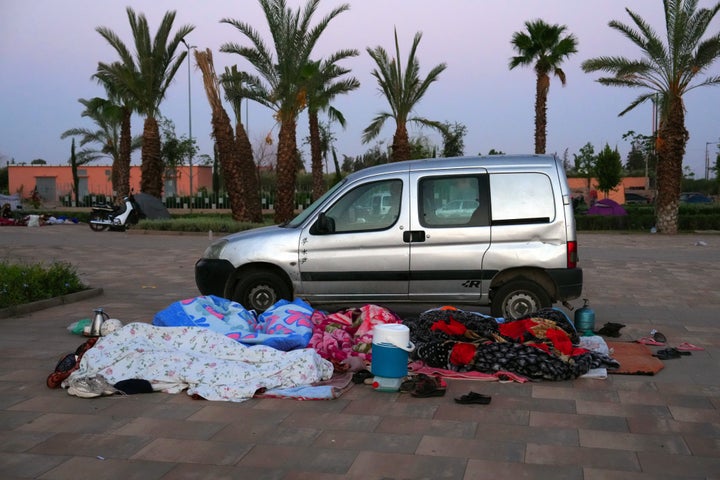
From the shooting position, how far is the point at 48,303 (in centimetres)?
1013

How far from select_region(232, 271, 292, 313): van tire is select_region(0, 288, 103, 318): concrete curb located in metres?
3.00

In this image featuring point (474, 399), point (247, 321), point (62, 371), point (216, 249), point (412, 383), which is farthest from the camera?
point (216, 249)

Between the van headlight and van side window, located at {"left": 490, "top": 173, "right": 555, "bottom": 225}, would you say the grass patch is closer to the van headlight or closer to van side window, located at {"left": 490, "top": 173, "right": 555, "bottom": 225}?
the van headlight

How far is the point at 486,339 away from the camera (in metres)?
6.86

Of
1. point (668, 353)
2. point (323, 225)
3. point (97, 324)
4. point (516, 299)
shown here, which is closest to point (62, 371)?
point (97, 324)

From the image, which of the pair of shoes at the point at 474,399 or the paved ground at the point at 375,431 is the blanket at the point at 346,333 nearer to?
the paved ground at the point at 375,431

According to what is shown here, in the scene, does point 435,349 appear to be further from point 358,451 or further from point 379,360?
point 358,451

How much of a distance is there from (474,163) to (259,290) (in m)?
3.00

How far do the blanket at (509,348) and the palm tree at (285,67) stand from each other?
19.4 m

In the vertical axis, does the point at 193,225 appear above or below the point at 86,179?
below

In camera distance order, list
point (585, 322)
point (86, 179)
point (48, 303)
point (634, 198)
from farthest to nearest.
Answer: point (86, 179)
point (634, 198)
point (48, 303)
point (585, 322)

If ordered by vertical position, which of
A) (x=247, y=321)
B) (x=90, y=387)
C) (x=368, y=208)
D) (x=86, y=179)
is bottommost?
(x=90, y=387)

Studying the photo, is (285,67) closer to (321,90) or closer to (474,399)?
(321,90)

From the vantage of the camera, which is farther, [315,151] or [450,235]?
[315,151]
